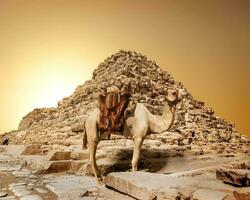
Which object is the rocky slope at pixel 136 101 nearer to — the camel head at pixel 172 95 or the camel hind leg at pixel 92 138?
the camel hind leg at pixel 92 138

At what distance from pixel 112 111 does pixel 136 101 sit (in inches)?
266

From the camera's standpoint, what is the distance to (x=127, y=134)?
761cm

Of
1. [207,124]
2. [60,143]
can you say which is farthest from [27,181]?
[207,124]

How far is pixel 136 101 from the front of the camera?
14117mm

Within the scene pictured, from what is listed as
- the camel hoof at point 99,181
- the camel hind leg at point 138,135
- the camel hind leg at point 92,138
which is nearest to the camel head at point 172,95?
the camel hind leg at point 138,135

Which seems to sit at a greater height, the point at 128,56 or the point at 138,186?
the point at 128,56

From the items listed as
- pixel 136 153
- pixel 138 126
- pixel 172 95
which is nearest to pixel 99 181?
pixel 136 153

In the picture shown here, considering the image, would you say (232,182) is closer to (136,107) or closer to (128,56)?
(136,107)

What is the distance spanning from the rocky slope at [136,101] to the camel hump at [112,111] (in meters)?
3.69

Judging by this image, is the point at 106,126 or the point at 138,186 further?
the point at 106,126

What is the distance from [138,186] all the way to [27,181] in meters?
3.86

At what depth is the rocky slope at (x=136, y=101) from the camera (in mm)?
16859

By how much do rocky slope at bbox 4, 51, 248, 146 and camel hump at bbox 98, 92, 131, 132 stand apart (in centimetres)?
369

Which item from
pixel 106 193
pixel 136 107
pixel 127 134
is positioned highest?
pixel 136 107
